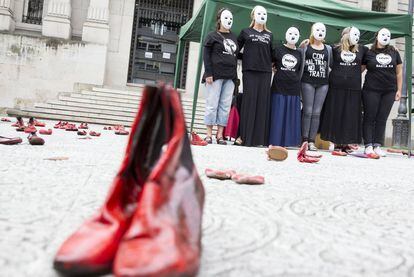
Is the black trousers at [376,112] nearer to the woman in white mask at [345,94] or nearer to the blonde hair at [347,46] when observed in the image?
the woman in white mask at [345,94]

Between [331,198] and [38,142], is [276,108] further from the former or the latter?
[331,198]

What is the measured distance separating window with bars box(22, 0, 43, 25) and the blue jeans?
11895mm

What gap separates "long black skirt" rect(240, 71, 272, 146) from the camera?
670 centimetres

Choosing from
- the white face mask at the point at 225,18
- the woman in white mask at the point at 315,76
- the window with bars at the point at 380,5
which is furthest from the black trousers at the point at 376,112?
the window with bars at the point at 380,5

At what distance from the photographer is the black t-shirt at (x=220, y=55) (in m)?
6.33

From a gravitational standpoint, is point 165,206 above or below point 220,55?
below

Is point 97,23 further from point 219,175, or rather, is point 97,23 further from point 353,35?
point 219,175

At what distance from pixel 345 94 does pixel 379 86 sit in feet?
1.87

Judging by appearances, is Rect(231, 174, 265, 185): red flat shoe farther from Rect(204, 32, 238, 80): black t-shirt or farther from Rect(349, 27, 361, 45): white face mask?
Rect(349, 27, 361, 45): white face mask

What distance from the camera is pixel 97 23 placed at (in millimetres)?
14867

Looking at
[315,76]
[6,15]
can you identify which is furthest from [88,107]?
[315,76]

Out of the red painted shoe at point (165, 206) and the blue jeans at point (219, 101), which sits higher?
the blue jeans at point (219, 101)

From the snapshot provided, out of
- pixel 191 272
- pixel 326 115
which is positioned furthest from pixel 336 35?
pixel 191 272

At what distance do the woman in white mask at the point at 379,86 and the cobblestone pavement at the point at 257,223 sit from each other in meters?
4.09
